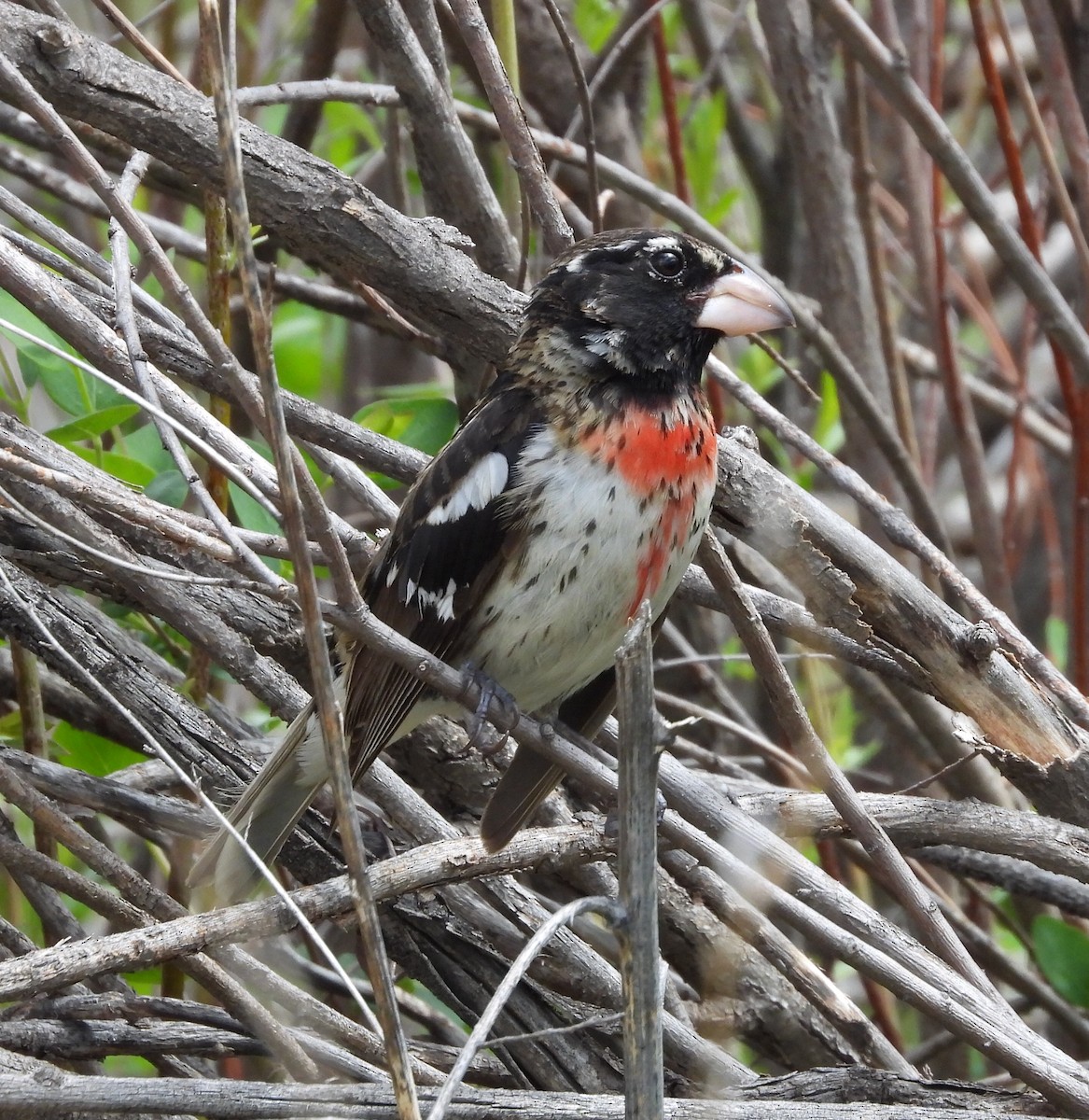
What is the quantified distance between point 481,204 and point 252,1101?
1.98 metres

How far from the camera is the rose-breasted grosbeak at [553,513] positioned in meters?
2.66

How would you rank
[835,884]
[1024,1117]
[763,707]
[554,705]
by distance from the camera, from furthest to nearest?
[763,707]
[554,705]
[835,884]
[1024,1117]

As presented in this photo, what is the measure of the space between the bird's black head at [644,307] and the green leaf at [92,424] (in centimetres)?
80

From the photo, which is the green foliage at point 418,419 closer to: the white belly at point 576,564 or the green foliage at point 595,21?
the white belly at point 576,564

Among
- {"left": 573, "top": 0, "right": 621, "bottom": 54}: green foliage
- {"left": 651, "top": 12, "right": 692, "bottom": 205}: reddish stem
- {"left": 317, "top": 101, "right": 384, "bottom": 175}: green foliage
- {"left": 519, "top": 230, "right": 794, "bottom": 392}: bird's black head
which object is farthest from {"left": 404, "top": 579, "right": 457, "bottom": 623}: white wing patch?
{"left": 573, "top": 0, "right": 621, "bottom": 54}: green foliage

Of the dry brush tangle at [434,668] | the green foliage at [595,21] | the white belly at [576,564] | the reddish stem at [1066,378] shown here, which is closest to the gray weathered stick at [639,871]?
the dry brush tangle at [434,668]

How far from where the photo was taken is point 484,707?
2670mm

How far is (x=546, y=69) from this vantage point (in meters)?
4.41

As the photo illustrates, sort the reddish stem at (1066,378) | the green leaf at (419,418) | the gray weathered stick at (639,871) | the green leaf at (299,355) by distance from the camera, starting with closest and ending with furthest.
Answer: the gray weathered stick at (639,871) < the green leaf at (419,418) < the reddish stem at (1066,378) < the green leaf at (299,355)

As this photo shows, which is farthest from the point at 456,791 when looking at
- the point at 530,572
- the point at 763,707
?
the point at 763,707

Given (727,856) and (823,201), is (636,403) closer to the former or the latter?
(727,856)

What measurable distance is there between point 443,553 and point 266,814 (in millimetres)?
614

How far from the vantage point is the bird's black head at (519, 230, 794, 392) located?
288 cm

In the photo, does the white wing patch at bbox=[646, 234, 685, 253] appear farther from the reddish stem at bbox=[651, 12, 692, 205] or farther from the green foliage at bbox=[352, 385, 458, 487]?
the reddish stem at bbox=[651, 12, 692, 205]
